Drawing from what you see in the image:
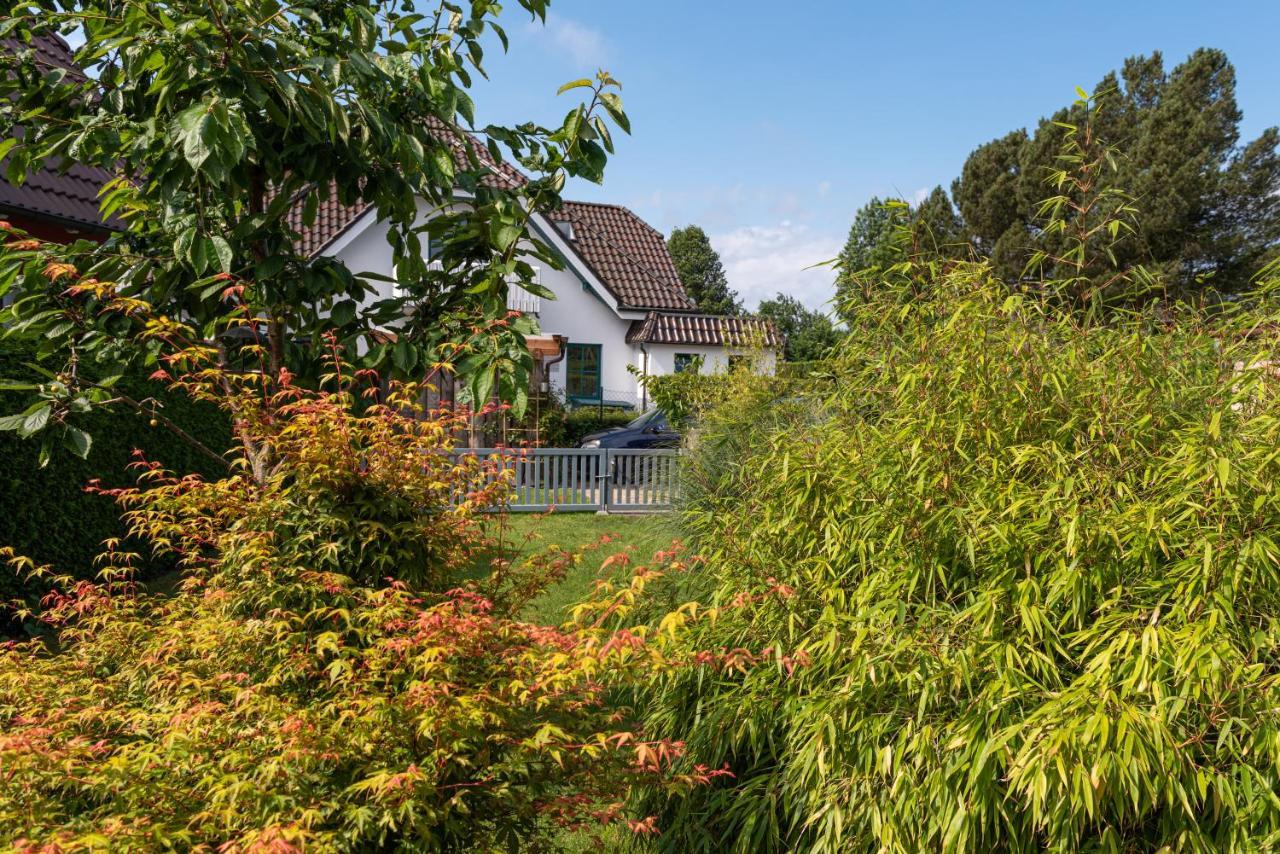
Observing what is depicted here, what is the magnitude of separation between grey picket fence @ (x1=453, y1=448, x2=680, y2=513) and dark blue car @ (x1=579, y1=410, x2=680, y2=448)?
221cm

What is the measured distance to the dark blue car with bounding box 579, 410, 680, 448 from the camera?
1752cm

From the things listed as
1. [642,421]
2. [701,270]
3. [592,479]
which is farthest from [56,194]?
[701,270]

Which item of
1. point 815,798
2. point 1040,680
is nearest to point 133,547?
point 815,798

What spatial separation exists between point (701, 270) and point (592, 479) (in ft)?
148

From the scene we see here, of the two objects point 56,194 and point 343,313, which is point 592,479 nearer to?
point 56,194

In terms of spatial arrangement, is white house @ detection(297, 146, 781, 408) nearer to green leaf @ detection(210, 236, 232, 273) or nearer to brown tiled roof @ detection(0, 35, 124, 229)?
brown tiled roof @ detection(0, 35, 124, 229)

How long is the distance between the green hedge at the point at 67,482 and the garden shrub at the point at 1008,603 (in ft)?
12.6

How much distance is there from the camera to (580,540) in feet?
37.9

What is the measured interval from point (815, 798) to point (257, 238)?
113 inches

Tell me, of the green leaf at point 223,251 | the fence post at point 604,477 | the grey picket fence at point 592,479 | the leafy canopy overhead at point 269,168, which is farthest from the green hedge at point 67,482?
the fence post at point 604,477

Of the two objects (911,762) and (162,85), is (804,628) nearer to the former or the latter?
(911,762)

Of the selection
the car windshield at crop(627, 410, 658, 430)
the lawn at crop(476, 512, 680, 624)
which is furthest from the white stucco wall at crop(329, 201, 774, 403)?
the lawn at crop(476, 512, 680, 624)

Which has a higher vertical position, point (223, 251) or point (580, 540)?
point (223, 251)

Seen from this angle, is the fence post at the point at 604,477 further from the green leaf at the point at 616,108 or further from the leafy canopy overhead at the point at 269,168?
the green leaf at the point at 616,108
